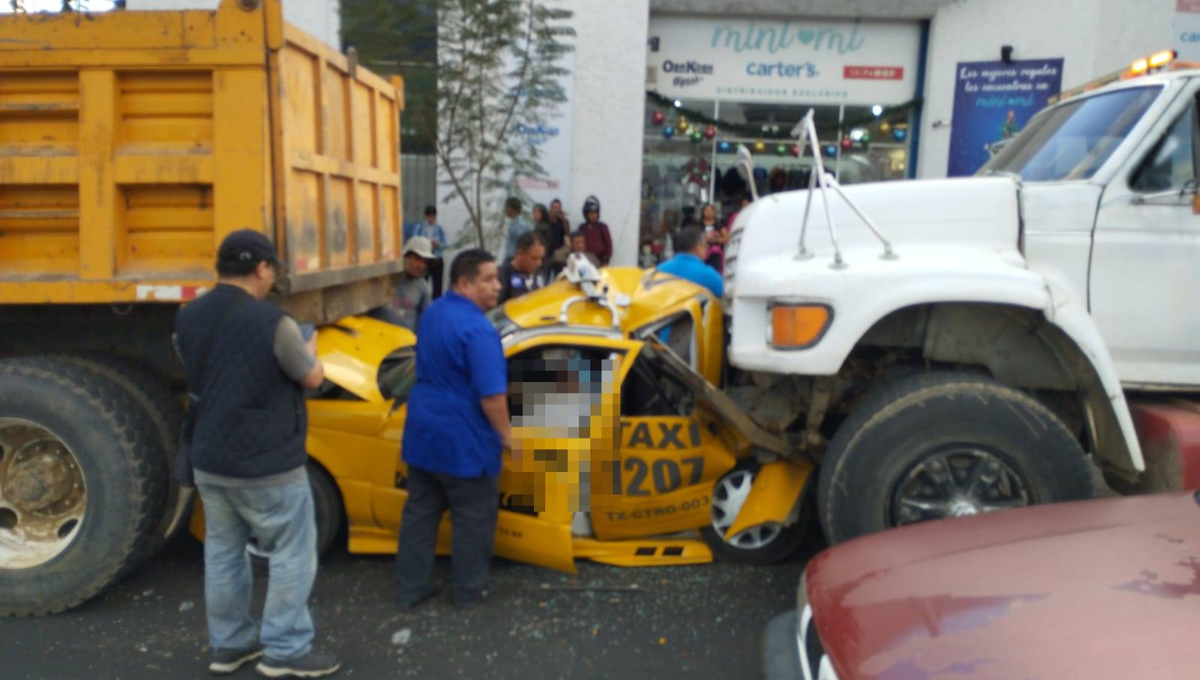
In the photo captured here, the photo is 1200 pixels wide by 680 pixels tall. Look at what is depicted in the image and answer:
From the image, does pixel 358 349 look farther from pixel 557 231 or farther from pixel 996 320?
pixel 557 231

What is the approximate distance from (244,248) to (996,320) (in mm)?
3272

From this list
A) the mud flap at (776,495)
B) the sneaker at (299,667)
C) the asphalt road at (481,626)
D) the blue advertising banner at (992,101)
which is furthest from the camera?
the blue advertising banner at (992,101)

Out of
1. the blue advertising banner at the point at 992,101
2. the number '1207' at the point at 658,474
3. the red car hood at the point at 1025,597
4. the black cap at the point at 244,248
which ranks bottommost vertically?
the number '1207' at the point at 658,474

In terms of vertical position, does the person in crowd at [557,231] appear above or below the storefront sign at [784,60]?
below

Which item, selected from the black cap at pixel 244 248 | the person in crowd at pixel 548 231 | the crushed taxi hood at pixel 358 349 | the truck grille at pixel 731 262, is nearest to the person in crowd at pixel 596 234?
the person in crowd at pixel 548 231

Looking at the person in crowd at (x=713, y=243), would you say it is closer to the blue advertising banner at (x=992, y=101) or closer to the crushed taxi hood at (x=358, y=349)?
the crushed taxi hood at (x=358, y=349)

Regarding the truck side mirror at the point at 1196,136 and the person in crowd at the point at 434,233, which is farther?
the person in crowd at the point at 434,233

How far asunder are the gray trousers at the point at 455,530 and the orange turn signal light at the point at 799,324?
1.49 meters

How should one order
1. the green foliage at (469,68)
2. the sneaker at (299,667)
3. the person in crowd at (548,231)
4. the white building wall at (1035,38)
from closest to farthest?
1. the sneaker at (299,667)
2. the green foliage at (469,68)
3. the person in crowd at (548,231)
4. the white building wall at (1035,38)

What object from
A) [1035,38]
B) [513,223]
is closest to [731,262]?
[513,223]

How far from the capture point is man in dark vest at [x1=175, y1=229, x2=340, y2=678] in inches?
133

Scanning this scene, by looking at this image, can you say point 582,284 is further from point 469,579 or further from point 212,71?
point 212,71

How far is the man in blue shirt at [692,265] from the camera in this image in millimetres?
5895

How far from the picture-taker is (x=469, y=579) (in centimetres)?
Result: 432
